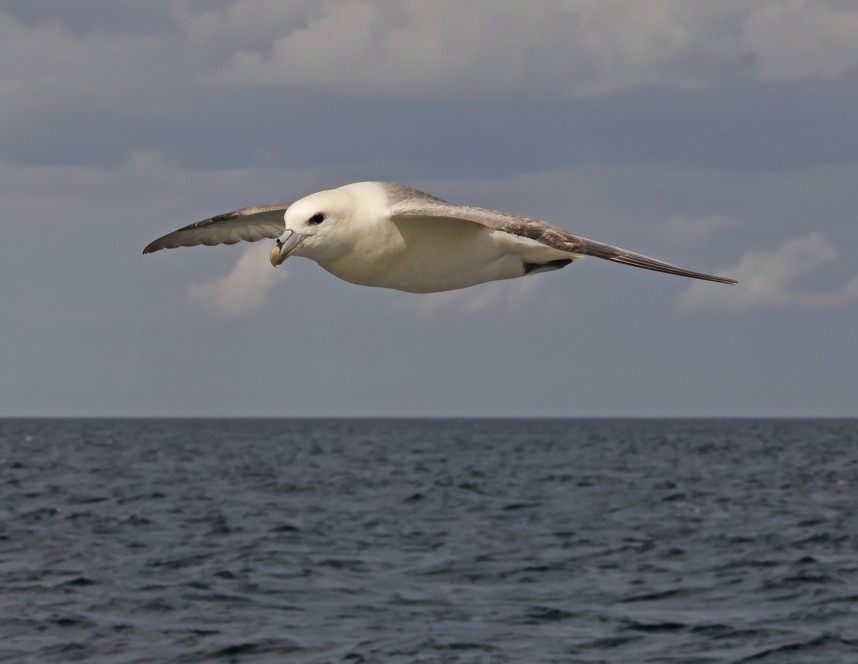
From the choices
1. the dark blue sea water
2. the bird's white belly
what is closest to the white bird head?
the bird's white belly

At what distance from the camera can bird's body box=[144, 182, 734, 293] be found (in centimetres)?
995

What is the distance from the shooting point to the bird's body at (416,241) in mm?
9945

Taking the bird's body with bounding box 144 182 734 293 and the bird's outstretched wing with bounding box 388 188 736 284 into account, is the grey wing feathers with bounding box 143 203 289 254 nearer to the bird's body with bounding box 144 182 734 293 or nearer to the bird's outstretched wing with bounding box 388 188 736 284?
the bird's body with bounding box 144 182 734 293

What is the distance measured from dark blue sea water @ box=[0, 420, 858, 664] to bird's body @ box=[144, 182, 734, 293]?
18.8 meters

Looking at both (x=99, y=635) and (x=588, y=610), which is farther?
(x=588, y=610)

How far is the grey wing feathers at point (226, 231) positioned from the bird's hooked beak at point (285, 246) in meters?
2.44

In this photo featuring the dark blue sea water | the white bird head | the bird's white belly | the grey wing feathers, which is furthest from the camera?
the dark blue sea water

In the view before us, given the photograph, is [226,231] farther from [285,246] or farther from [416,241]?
[285,246]

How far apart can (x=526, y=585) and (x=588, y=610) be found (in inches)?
181

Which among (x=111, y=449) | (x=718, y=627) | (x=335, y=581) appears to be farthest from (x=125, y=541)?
(x=111, y=449)

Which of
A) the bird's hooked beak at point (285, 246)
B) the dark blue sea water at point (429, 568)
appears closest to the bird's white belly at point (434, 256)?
the bird's hooked beak at point (285, 246)

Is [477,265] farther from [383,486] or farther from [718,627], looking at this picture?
[383,486]

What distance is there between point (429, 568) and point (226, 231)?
96.1ft

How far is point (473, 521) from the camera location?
176ft
